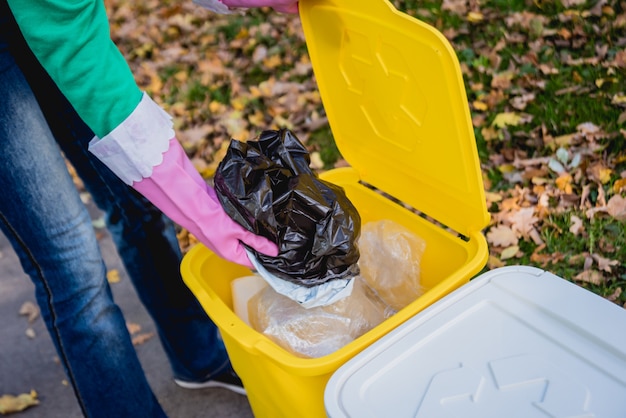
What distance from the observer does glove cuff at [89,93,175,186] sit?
1130mm

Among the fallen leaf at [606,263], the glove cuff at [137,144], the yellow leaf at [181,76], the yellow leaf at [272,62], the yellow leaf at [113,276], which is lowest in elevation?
the yellow leaf at [113,276]

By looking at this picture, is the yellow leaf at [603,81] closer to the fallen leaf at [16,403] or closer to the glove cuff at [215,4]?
the glove cuff at [215,4]

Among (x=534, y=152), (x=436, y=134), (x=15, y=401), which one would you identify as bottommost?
(x=15, y=401)

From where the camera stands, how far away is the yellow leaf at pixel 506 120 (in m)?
2.74

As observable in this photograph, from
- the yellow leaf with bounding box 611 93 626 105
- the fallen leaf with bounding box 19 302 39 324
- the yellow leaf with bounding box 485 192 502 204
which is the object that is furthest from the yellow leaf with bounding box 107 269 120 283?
the yellow leaf with bounding box 611 93 626 105

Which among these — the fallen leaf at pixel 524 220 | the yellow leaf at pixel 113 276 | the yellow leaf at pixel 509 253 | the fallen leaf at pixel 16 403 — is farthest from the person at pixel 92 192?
the fallen leaf at pixel 524 220

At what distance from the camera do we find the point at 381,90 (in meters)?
1.46

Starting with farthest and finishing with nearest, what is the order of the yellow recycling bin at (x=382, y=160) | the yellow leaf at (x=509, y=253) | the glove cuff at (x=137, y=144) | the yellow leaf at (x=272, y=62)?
1. the yellow leaf at (x=272, y=62)
2. the yellow leaf at (x=509, y=253)
3. the yellow recycling bin at (x=382, y=160)
4. the glove cuff at (x=137, y=144)

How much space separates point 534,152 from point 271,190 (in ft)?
5.36

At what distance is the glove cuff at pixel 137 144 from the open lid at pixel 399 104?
512mm

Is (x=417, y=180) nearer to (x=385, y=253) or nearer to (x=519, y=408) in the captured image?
(x=385, y=253)

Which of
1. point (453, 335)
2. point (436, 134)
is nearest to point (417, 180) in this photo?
point (436, 134)

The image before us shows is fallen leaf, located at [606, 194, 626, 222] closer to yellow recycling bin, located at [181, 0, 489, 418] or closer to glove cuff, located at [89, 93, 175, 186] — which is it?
yellow recycling bin, located at [181, 0, 489, 418]

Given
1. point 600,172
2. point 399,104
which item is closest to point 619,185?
point 600,172
